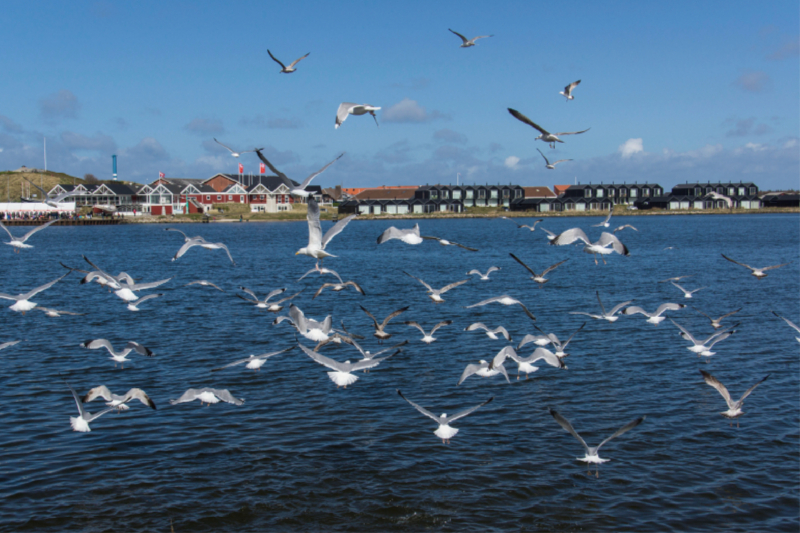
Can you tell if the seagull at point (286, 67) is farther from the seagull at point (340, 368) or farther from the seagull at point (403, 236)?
the seagull at point (340, 368)

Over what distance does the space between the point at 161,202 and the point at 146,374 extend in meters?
137

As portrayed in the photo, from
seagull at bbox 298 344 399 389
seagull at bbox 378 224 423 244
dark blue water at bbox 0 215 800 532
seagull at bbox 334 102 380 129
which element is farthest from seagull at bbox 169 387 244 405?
seagull at bbox 334 102 380 129

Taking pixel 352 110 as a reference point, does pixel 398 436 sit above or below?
below

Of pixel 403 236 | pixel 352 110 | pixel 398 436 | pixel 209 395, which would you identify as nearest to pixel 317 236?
pixel 403 236

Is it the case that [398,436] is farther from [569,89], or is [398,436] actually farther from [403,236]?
[569,89]

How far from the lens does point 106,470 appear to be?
12273mm

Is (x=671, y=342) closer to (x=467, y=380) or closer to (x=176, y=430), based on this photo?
(x=467, y=380)

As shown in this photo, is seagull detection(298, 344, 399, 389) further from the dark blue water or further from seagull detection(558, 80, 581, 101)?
seagull detection(558, 80, 581, 101)

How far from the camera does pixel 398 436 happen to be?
1393cm

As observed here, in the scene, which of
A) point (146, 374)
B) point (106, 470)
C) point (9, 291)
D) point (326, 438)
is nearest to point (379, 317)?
point (146, 374)

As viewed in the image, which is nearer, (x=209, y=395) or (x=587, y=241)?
(x=209, y=395)

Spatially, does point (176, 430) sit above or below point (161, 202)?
below

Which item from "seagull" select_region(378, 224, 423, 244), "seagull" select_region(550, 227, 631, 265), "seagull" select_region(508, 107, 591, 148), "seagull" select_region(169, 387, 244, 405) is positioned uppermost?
"seagull" select_region(508, 107, 591, 148)

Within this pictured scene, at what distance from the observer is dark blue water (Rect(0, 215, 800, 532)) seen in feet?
35.8
